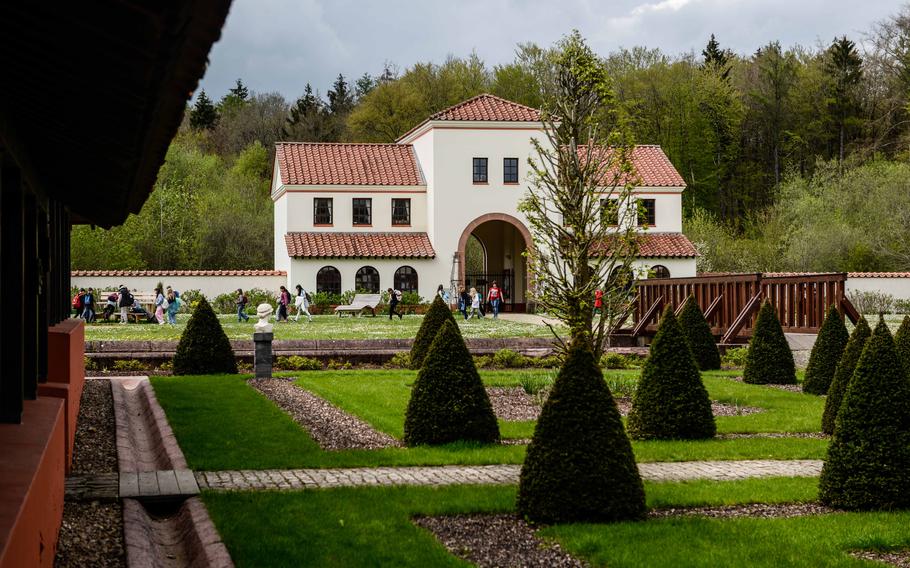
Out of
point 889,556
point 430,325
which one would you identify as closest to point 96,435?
point 889,556

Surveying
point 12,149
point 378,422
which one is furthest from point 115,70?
point 378,422

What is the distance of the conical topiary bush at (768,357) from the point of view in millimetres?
20578

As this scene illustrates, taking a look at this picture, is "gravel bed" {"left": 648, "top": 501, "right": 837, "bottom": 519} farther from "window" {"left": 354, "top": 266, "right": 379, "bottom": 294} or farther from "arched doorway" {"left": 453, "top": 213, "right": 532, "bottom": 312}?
"arched doorway" {"left": 453, "top": 213, "right": 532, "bottom": 312}

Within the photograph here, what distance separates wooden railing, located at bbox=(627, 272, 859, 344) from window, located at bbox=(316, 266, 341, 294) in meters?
19.4

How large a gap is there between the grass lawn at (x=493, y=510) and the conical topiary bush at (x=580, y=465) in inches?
8.8

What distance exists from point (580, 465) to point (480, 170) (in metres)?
42.8

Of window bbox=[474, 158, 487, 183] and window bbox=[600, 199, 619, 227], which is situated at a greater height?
window bbox=[474, 158, 487, 183]

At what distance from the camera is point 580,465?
8.41m

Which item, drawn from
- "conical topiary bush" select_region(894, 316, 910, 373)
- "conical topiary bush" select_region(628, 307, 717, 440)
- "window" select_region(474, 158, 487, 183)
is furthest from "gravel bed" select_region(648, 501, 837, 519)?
"window" select_region(474, 158, 487, 183)

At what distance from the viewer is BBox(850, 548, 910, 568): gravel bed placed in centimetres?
731

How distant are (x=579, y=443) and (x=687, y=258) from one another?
44.8 metres

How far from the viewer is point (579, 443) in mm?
8430

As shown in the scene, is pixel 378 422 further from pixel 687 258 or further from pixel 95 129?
pixel 687 258

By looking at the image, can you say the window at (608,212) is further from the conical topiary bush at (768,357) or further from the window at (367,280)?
the window at (367,280)
